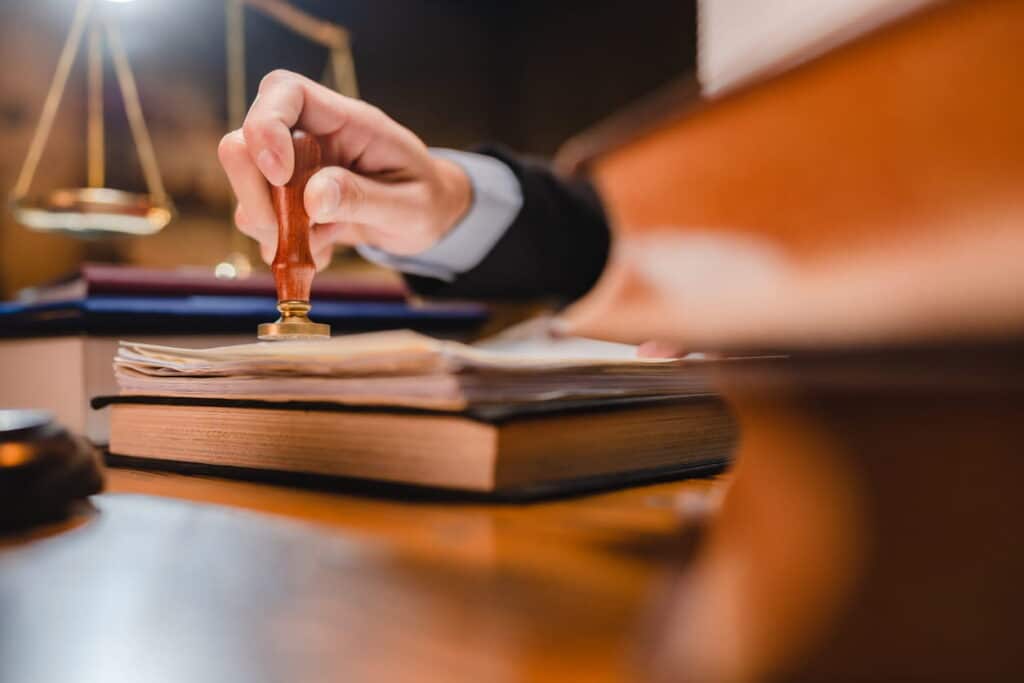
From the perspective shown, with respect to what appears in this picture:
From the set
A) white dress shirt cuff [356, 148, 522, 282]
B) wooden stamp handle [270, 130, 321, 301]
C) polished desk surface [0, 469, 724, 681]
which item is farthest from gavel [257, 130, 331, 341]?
white dress shirt cuff [356, 148, 522, 282]

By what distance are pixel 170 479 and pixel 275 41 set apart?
2.95 meters

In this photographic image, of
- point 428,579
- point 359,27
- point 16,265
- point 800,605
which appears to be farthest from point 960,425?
point 359,27

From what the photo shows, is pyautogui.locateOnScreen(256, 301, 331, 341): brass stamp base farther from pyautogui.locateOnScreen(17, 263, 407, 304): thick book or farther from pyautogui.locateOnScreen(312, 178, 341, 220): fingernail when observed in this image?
pyautogui.locateOnScreen(17, 263, 407, 304): thick book

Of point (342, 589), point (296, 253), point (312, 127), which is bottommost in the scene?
point (342, 589)

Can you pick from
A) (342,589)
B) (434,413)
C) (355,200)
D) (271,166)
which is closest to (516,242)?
(355,200)

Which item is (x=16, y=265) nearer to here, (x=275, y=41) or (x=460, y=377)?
(x=275, y=41)

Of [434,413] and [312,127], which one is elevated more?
[312,127]

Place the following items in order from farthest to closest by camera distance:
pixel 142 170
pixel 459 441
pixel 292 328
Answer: pixel 142 170
pixel 292 328
pixel 459 441

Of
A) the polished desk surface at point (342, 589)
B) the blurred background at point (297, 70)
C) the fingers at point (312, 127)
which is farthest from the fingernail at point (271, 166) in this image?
the blurred background at point (297, 70)

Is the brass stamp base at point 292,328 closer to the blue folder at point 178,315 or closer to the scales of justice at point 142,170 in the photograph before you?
the scales of justice at point 142,170

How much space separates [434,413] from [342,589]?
0.45ft

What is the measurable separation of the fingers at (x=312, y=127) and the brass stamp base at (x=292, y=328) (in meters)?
0.09

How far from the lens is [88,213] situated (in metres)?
1.73

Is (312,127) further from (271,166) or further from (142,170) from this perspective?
(142,170)
